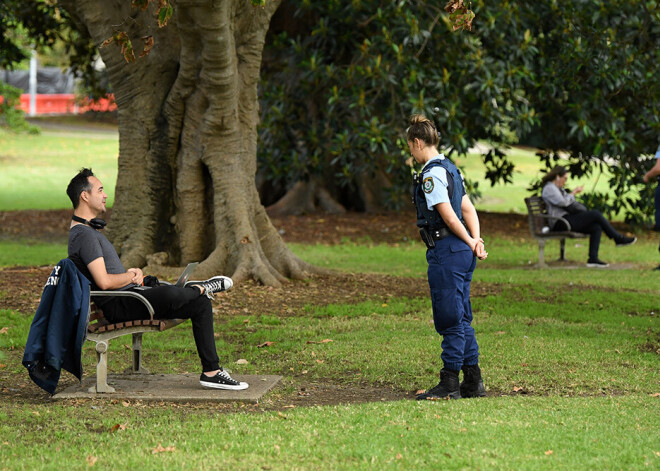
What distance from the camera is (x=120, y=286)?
647 cm

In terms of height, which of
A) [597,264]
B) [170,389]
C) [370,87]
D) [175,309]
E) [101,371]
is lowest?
[170,389]

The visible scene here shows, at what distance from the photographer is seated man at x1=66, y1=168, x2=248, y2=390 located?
252 inches

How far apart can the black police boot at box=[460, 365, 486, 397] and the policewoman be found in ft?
0.25

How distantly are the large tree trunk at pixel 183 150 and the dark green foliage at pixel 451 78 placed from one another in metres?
3.68

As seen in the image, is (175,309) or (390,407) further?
(175,309)

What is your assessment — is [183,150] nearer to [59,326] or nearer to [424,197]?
[59,326]

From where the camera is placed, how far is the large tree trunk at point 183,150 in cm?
1171

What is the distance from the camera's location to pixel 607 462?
4.88 metres

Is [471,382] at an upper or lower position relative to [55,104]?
lower

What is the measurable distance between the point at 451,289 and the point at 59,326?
2.50 m

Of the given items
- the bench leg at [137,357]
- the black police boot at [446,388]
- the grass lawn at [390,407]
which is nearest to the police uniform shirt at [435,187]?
the black police boot at [446,388]

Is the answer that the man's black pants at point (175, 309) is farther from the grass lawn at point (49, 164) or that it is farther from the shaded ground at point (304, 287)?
the grass lawn at point (49, 164)

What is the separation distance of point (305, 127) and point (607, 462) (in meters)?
13.3

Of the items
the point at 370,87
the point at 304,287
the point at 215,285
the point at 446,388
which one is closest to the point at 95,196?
the point at 215,285
